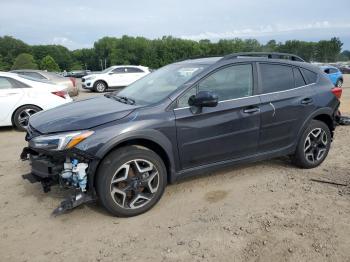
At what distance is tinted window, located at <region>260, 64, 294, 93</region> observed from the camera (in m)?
4.53

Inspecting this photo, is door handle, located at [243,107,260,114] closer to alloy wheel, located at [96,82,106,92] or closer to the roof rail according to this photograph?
the roof rail

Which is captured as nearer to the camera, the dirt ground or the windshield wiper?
the dirt ground

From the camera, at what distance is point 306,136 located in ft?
16.1

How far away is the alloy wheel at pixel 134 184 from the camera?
3590mm

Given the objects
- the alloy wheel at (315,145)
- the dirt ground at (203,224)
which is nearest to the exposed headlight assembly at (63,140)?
the dirt ground at (203,224)

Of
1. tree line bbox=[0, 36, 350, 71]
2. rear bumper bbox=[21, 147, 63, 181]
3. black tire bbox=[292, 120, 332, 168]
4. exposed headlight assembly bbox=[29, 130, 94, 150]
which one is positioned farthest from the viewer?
tree line bbox=[0, 36, 350, 71]

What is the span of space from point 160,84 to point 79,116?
1173 millimetres

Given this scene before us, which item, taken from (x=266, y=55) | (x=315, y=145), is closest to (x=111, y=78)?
(x=266, y=55)

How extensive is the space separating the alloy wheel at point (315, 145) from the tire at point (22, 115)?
5914mm

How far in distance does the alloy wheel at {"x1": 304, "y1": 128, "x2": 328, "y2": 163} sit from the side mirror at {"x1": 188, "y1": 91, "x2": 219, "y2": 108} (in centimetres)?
188

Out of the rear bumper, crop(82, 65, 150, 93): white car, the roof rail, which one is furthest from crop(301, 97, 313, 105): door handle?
crop(82, 65, 150, 93): white car

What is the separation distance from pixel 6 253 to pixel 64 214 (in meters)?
0.79

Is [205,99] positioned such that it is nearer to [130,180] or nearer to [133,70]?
[130,180]

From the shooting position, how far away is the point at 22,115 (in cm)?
795
